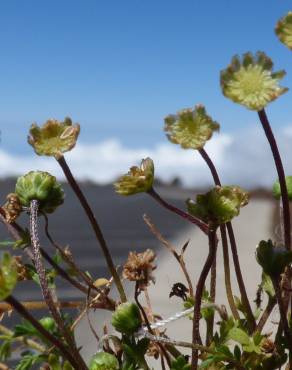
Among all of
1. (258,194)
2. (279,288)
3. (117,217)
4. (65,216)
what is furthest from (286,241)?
(258,194)

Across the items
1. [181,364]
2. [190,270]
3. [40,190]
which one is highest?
[40,190]

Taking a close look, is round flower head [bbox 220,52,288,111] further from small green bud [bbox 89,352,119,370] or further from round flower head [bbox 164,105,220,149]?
small green bud [bbox 89,352,119,370]

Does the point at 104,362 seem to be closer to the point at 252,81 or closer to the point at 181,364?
the point at 181,364

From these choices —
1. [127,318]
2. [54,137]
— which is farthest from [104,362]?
[54,137]

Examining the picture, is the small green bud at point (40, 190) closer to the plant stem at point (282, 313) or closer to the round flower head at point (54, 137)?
the round flower head at point (54, 137)

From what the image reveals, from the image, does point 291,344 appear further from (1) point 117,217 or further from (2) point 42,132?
(1) point 117,217

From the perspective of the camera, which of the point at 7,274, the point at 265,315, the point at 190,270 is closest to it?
the point at 7,274
